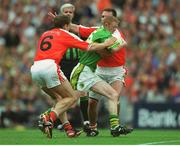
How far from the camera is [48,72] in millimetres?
14352

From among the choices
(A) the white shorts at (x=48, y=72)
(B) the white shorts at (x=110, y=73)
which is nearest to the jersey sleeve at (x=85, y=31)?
(B) the white shorts at (x=110, y=73)

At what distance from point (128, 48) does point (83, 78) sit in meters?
10.2

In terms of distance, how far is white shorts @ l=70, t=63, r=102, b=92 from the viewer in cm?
1510

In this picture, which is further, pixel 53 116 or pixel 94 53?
pixel 94 53

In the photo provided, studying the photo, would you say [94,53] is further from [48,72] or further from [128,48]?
[128,48]

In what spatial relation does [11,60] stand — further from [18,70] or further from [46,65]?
[46,65]

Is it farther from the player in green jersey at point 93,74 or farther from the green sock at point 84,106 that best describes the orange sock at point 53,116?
the green sock at point 84,106

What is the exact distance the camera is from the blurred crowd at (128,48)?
23.3m

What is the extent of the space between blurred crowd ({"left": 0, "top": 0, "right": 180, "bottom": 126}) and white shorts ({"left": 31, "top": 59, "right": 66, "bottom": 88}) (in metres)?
7.41

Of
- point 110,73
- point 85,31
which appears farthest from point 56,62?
point 85,31

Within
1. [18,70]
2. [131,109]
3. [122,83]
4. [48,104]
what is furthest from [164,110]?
[122,83]

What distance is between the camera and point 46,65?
14.4 meters

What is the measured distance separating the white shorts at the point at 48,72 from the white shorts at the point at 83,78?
732mm

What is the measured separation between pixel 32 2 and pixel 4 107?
5.21 metres
